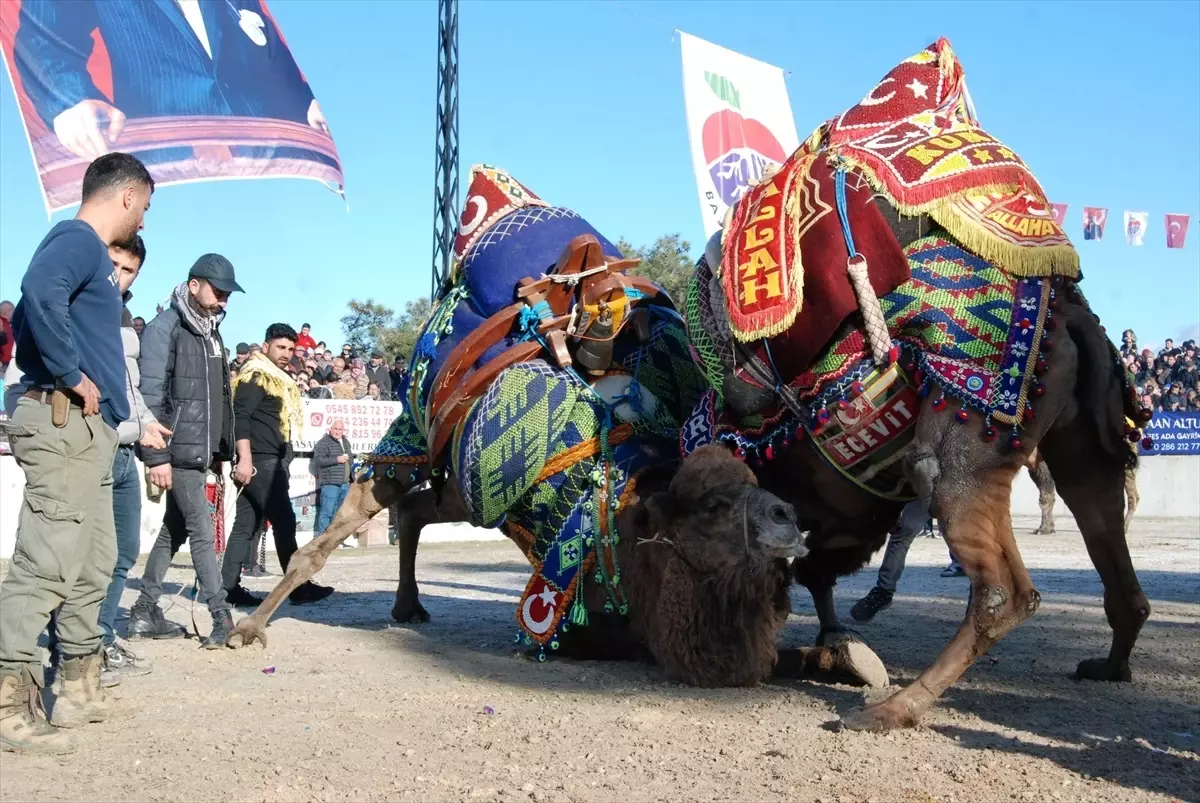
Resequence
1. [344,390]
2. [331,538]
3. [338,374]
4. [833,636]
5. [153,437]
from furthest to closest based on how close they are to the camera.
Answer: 1. [338,374]
2. [344,390]
3. [331,538]
4. [833,636]
5. [153,437]

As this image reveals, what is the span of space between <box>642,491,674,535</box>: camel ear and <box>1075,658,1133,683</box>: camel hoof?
1.92m

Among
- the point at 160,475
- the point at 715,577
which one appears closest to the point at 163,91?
the point at 160,475

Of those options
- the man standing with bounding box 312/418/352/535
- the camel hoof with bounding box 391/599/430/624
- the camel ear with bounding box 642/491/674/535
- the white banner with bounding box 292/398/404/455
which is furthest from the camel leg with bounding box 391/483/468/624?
the white banner with bounding box 292/398/404/455

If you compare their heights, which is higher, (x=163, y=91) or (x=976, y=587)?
(x=163, y=91)

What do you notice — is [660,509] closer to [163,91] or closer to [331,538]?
[331,538]

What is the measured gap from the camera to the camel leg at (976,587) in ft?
12.5

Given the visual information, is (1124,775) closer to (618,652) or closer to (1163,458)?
(618,652)

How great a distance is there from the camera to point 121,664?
5137 millimetres

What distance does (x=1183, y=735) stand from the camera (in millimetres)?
3775

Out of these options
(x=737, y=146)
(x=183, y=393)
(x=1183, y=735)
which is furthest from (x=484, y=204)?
(x=737, y=146)

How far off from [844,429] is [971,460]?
53 cm

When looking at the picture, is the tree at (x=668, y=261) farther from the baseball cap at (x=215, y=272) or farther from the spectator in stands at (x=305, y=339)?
the baseball cap at (x=215, y=272)

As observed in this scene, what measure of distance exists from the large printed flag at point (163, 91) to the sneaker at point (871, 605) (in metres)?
8.77

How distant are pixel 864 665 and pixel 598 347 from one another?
205 centimetres
